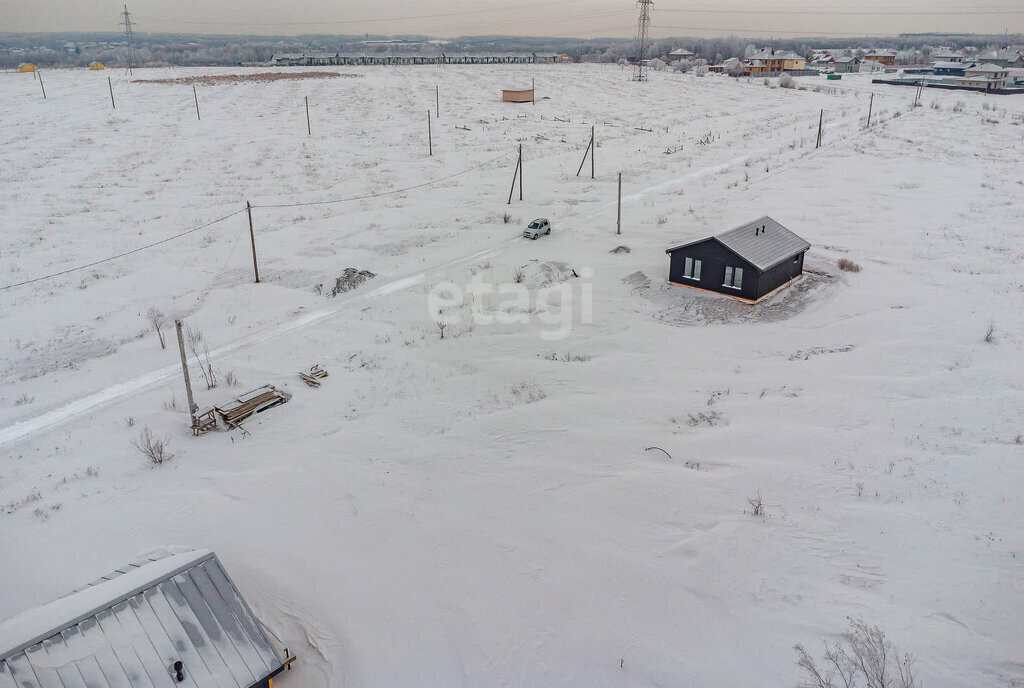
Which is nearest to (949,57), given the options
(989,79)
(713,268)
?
(989,79)

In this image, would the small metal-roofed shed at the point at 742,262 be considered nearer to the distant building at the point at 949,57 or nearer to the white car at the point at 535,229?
the white car at the point at 535,229

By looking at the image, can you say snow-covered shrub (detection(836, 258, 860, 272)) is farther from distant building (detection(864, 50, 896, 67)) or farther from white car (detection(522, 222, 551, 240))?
distant building (detection(864, 50, 896, 67))

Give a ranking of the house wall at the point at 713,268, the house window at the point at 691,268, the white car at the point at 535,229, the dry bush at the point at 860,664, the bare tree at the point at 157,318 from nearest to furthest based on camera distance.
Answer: the dry bush at the point at 860,664 < the bare tree at the point at 157,318 < the house wall at the point at 713,268 < the house window at the point at 691,268 < the white car at the point at 535,229

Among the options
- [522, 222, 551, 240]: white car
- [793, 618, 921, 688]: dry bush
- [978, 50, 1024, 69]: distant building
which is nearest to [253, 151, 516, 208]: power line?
[522, 222, 551, 240]: white car

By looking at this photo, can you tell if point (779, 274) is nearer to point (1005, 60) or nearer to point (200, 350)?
point (200, 350)

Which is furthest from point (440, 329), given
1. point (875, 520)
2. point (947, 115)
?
point (947, 115)

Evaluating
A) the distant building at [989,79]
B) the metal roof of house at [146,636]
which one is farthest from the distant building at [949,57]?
the metal roof of house at [146,636]

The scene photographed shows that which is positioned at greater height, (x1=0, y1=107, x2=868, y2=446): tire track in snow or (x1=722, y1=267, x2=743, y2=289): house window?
(x1=722, y1=267, x2=743, y2=289): house window
